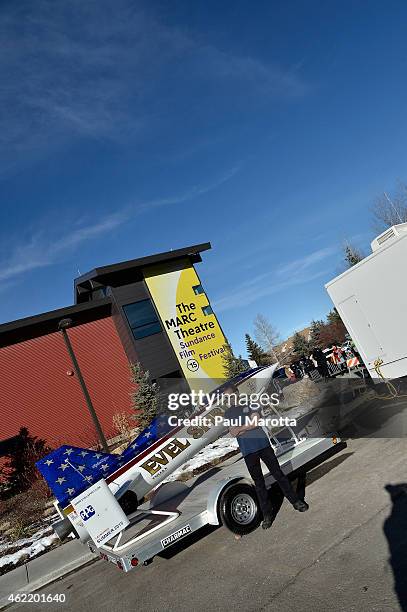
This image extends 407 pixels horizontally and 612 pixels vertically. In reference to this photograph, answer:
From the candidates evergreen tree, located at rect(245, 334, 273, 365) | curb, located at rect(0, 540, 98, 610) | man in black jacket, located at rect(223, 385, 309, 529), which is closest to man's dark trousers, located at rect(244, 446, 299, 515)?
man in black jacket, located at rect(223, 385, 309, 529)

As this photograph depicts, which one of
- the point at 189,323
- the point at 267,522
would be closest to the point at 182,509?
the point at 267,522

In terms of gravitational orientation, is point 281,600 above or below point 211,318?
below

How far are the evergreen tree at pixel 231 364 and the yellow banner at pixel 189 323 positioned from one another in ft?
0.94

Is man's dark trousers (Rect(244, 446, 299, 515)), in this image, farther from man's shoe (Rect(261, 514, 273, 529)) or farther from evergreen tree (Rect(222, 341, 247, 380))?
evergreen tree (Rect(222, 341, 247, 380))

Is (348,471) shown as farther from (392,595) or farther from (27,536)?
(27,536)

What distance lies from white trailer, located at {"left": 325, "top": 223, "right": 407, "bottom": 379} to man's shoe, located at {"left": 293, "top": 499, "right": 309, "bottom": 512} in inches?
201

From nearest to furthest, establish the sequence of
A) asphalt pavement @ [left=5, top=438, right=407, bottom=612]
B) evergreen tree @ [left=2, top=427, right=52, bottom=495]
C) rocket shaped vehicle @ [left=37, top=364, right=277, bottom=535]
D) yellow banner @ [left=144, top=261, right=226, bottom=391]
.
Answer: asphalt pavement @ [left=5, top=438, right=407, bottom=612], rocket shaped vehicle @ [left=37, top=364, right=277, bottom=535], evergreen tree @ [left=2, top=427, right=52, bottom=495], yellow banner @ [left=144, top=261, right=226, bottom=391]

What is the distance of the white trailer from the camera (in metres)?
9.12

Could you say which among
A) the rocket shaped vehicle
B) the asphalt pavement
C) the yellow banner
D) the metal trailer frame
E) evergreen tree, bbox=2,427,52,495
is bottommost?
the asphalt pavement

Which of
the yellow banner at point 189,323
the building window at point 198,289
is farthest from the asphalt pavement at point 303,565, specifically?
the building window at point 198,289

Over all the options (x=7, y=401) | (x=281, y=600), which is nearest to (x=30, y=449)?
(x=7, y=401)

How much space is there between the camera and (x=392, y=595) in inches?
135

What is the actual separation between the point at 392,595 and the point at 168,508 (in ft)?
13.3

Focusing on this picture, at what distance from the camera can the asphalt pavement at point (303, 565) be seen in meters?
3.79
